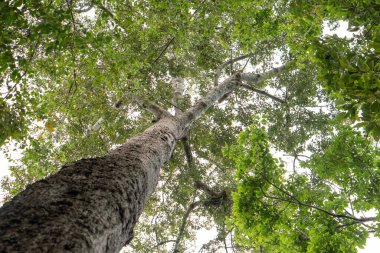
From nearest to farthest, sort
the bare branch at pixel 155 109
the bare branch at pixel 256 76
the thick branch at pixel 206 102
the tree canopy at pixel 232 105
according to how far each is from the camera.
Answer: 1. the tree canopy at pixel 232 105
2. the thick branch at pixel 206 102
3. the bare branch at pixel 155 109
4. the bare branch at pixel 256 76

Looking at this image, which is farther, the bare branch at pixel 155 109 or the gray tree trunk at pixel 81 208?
the bare branch at pixel 155 109

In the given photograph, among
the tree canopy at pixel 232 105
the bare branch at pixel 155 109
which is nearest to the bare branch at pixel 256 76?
the tree canopy at pixel 232 105

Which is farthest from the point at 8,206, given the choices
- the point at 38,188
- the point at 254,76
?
the point at 254,76

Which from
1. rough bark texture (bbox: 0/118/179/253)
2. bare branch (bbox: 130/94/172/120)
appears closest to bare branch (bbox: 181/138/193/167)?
bare branch (bbox: 130/94/172/120)

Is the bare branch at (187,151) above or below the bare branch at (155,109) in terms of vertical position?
above

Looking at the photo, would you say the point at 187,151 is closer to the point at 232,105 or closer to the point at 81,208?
the point at 232,105

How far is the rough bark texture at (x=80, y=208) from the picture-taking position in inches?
57.3

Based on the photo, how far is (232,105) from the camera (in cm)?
1301

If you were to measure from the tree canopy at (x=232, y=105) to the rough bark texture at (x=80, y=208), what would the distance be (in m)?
2.00

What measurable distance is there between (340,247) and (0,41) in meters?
5.54

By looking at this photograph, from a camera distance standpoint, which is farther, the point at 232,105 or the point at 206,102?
the point at 232,105

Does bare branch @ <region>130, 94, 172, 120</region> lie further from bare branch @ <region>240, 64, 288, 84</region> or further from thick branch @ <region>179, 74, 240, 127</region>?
bare branch @ <region>240, 64, 288, 84</region>

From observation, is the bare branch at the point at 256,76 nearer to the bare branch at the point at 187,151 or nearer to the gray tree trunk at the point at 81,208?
the bare branch at the point at 187,151

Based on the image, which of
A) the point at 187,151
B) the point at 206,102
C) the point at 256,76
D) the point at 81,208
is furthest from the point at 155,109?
the point at 81,208
